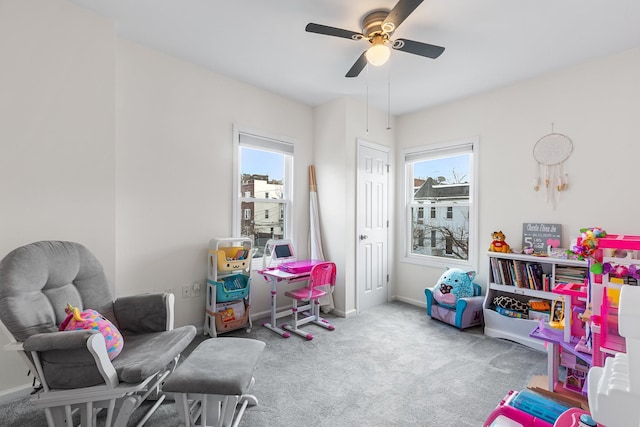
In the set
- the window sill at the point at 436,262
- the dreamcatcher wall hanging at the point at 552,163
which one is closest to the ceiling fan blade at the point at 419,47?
the dreamcatcher wall hanging at the point at 552,163

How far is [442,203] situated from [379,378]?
2.47 m

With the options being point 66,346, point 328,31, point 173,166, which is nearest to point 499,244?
point 328,31

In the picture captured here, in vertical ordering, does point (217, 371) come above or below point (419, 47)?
below

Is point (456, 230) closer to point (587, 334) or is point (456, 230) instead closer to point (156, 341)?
point (587, 334)

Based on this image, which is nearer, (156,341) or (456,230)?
(156,341)

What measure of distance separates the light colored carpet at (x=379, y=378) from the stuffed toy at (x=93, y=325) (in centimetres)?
49

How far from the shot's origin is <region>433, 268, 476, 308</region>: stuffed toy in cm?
326

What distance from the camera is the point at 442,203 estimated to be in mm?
3916

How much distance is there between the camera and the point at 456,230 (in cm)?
380

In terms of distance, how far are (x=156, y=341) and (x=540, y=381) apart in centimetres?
260

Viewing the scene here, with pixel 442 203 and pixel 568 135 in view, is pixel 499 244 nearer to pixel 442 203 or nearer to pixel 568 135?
pixel 442 203

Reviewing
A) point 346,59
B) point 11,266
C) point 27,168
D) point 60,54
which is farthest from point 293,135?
point 11,266

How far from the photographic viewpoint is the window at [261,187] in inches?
131

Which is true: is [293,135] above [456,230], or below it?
above
